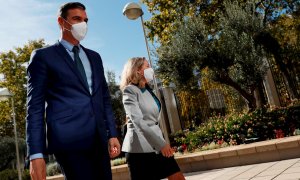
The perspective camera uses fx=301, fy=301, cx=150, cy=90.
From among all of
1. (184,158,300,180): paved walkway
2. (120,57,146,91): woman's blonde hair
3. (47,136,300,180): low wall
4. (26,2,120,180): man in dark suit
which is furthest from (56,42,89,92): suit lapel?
(47,136,300,180): low wall

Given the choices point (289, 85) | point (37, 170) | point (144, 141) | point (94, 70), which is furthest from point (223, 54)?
point (37, 170)

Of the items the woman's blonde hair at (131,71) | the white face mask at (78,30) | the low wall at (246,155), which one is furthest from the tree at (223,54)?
the white face mask at (78,30)

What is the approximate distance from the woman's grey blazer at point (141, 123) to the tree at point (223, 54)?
8.20 meters

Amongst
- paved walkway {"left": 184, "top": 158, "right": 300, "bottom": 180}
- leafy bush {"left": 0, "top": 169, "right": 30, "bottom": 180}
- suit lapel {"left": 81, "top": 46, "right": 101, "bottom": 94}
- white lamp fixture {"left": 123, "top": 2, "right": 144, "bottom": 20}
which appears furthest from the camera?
leafy bush {"left": 0, "top": 169, "right": 30, "bottom": 180}

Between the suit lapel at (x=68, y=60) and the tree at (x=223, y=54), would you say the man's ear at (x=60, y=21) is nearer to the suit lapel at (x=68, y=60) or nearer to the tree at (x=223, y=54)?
the suit lapel at (x=68, y=60)

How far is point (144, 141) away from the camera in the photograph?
322 cm

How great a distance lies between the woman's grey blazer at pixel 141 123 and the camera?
3.09 m

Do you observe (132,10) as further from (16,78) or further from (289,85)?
(16,78)

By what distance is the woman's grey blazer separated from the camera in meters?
3.09

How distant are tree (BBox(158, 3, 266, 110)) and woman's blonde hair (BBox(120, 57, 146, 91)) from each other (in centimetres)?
804

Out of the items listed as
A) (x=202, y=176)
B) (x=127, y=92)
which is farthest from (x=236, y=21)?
(x=127, y=92)

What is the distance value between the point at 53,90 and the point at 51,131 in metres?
0.31

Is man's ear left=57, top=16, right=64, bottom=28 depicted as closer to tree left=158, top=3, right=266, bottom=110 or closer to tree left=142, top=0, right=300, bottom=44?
tree left=158, top=3, right=266, bottom=110

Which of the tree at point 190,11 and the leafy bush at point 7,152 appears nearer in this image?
the tree at point 190,11
